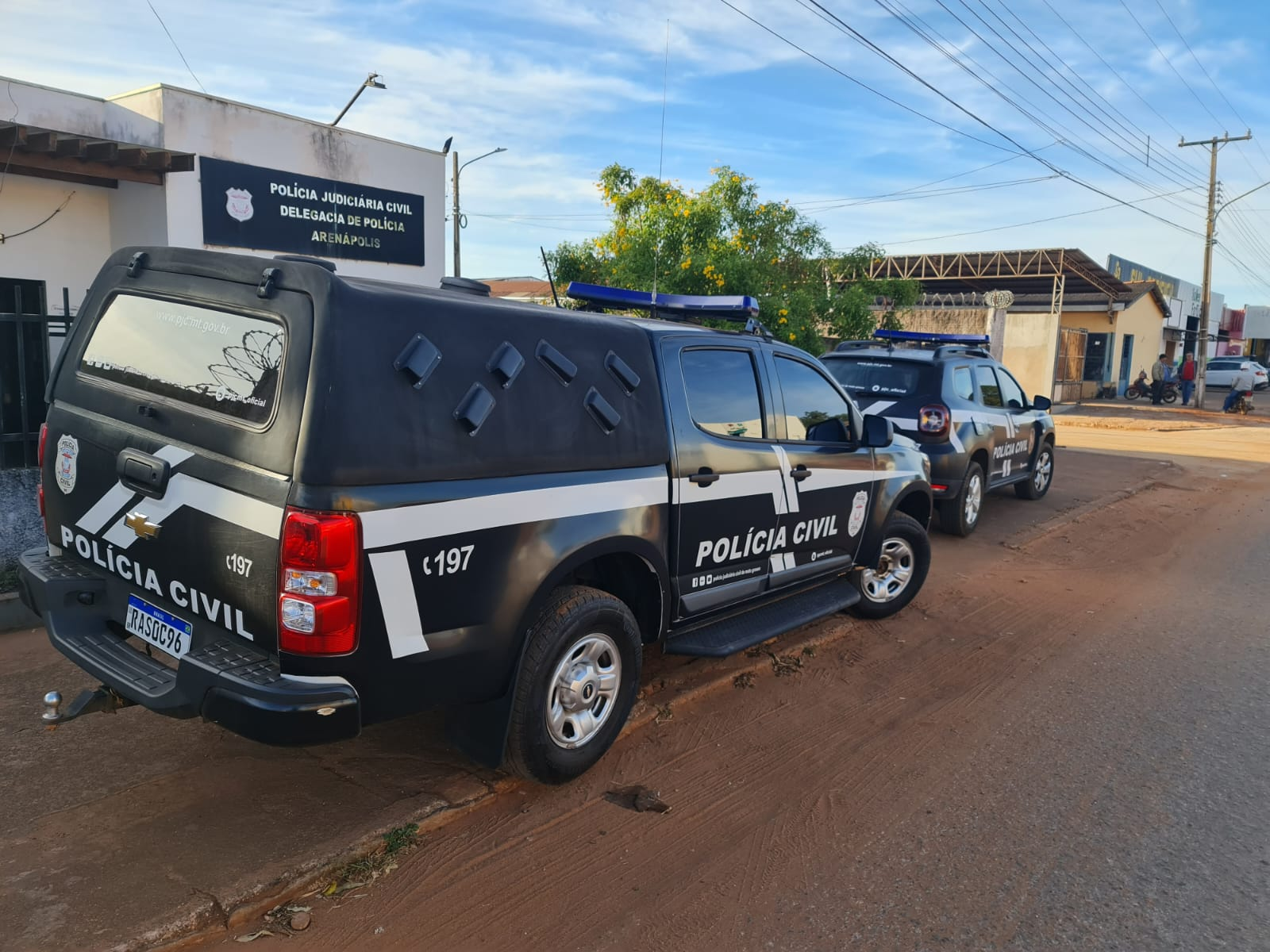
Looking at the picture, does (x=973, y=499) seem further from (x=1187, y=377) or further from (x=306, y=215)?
(x=1187, y=377)

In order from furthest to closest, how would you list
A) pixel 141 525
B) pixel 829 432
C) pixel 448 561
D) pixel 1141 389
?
pixel 1141 389 → pixel 829 432 → pixel 141 525 → pixel 448 561

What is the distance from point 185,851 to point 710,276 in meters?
9.79

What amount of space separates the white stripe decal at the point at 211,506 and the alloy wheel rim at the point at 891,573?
13.7 feet

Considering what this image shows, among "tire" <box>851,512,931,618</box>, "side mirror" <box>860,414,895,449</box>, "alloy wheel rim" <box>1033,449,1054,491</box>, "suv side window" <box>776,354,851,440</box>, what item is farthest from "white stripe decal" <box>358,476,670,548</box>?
"alloy wheel rim" <box>1033,449,1054,491</box>

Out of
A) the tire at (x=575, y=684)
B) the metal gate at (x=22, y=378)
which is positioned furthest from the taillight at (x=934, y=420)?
the metal gate at (x=22, y=378)

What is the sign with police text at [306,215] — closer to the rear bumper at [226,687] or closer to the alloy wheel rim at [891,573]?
the rear bumper at [226,687]

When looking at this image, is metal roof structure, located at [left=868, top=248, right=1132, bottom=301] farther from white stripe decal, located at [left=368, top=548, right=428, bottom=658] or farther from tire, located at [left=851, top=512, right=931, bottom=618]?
white stripe decal, located at [left=368, top=548, right=428, bottom=658]

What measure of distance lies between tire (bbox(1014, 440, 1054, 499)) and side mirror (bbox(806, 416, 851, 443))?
21.0 ft

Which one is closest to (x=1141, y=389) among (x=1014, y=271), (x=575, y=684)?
(x=1014, y=271)

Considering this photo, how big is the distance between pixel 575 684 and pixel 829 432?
2363 mm

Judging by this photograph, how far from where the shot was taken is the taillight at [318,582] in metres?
2.78

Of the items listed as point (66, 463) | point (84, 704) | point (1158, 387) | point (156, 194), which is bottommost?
point (84, 704)

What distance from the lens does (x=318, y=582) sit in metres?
2.81

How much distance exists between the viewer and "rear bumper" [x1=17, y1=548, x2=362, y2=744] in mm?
2814
